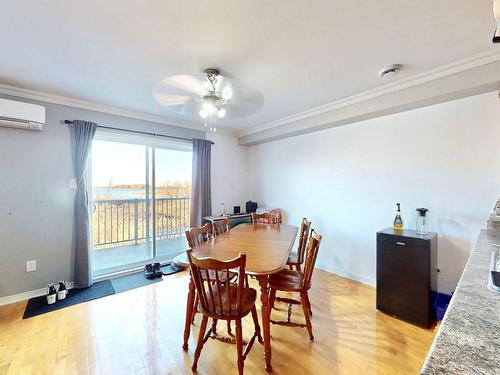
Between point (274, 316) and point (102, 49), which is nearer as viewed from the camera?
point (102, 49)

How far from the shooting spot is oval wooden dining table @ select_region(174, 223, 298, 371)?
64.4 inches

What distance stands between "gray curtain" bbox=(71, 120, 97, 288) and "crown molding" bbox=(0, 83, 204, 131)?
0.27 meters

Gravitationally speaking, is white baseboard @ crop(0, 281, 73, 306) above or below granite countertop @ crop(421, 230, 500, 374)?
below

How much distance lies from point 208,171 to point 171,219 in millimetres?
1098

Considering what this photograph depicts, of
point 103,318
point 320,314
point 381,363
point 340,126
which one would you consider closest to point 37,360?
point 103,318

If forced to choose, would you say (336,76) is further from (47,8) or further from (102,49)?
(47,8)

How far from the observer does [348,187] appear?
10.9 ft

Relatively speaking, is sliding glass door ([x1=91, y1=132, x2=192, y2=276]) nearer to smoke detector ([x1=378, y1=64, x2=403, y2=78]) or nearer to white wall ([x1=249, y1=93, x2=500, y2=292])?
white wall ([x1=249, y1=93, x2=500, y2=292])

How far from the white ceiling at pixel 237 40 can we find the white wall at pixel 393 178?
0.67m

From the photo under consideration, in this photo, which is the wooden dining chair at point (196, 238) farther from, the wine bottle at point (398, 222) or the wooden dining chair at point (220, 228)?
the wine bottle at point (398, 222)

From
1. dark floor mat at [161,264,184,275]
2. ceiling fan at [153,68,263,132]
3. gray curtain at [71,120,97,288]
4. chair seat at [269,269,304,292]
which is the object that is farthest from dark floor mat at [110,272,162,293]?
ceiling fan at [153,68,263,132]

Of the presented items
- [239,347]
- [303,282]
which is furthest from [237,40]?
[239,347]

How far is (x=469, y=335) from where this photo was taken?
2.09 feet

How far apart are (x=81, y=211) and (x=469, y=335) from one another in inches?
145
